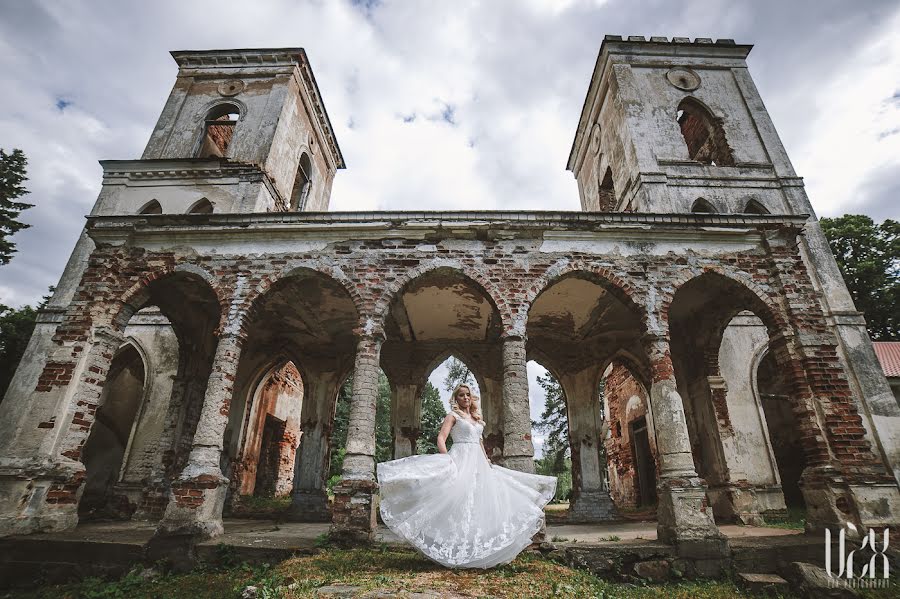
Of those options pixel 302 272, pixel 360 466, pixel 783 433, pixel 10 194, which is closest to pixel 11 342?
pixel 10 194

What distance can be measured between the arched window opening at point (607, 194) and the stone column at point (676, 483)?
9.49 metres

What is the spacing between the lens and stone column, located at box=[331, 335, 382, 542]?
261 inches

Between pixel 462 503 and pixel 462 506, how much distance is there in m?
0.03

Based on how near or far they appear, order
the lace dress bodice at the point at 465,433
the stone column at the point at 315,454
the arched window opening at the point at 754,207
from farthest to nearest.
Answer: the arched window opening at the point at 754,207
the stone column at the point at 315,454
the lace dress bodice at the point at 465,433

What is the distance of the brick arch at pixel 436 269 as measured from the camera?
26.6ft

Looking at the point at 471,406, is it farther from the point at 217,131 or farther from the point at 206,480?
the point at 217,131

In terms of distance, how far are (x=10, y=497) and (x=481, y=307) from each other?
933 centimetres

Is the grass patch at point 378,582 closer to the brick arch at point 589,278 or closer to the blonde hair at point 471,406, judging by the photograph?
the blonde hair at point 471,406

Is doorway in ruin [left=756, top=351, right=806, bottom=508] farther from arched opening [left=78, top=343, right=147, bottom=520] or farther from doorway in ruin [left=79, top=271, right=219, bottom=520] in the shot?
arched opening [left=78, top=343, right=147, bottom=520]

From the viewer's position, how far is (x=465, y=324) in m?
11.5

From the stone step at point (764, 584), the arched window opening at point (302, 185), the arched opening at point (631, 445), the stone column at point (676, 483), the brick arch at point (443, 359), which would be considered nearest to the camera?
the stone step at point (764, 584)

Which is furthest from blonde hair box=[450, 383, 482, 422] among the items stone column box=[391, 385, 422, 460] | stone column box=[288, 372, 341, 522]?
stone column box=[288, 372, 341, 522]

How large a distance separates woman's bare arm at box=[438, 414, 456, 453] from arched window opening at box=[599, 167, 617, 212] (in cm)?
1300

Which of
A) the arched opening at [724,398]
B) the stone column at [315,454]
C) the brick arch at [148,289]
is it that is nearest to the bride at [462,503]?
the brick arch at [148,289]
